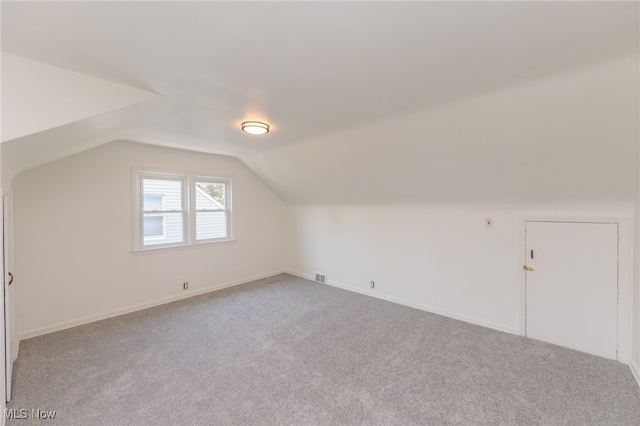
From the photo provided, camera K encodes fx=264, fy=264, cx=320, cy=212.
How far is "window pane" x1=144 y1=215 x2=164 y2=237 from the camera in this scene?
4093 millimetres

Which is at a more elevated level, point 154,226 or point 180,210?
point 180,210

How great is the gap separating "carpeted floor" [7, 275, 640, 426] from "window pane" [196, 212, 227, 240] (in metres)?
1.54

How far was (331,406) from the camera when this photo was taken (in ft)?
6.69

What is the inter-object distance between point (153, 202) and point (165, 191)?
25cm

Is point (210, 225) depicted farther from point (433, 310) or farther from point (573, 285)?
point (573, 285)

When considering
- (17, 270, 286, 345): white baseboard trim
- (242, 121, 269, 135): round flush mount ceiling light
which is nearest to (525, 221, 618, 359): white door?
(242, 121, 269, 135): round flush mount ceiling light

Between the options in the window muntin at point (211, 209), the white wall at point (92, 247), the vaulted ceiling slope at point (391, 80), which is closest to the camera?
the vaulted ceiling slope at point (391, 80)

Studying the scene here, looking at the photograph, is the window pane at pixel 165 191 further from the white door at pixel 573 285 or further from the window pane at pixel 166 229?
the white door at pixel 573 285

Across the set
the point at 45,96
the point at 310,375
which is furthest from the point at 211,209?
the point at 310,375

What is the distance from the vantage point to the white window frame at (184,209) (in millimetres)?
3887

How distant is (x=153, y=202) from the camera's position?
13.6 feet

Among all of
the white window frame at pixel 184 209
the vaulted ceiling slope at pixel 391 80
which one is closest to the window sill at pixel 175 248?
the white window frame at pixel 184 209

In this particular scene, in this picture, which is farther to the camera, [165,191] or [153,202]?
[165,191]

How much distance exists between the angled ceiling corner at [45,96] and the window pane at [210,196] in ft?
9.03
